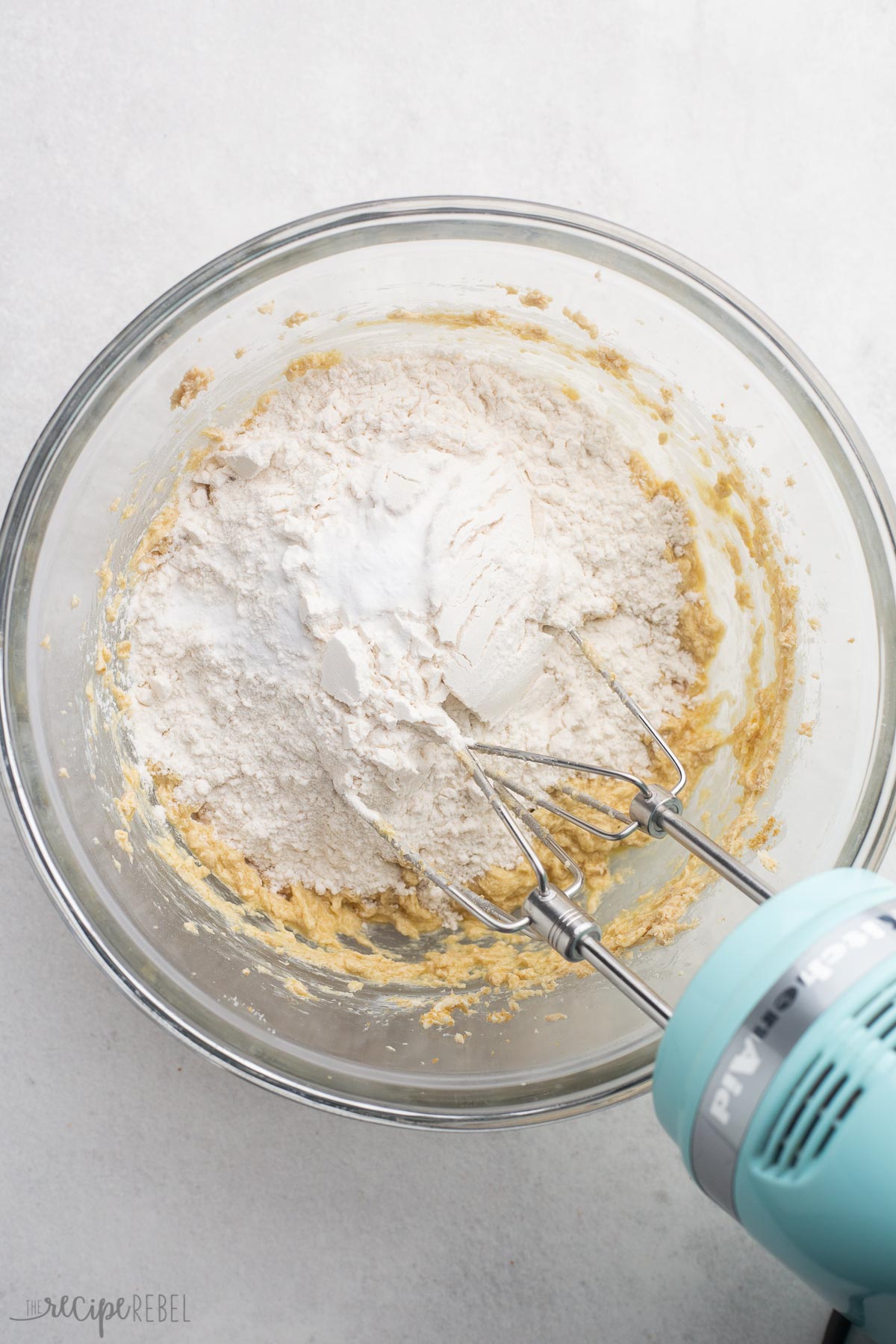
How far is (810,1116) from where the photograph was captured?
66 centimetres

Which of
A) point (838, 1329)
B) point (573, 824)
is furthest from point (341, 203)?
point (838, 1329)

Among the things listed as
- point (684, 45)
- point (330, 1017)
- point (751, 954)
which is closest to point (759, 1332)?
point (330, 1017)

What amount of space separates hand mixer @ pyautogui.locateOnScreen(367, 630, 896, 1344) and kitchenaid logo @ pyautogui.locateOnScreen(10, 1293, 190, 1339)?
92 cm

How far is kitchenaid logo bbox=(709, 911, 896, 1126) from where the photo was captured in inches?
26.0

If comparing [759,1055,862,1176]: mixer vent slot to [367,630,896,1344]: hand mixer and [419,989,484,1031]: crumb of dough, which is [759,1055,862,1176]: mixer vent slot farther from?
[419,989,484,1031]: crumb of dough

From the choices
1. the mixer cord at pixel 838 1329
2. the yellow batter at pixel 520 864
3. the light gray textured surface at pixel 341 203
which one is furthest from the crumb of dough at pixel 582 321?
the mixer cord at pixel 838 1329

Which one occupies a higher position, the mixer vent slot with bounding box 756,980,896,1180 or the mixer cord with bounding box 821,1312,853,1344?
the mixer vent slot with bounding box 756,980,896,1180

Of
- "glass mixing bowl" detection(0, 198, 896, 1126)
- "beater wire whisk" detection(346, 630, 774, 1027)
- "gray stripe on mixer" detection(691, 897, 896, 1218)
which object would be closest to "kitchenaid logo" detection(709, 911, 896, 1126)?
"gray stripe on mixer" detection(691, 897, 896, 1218)

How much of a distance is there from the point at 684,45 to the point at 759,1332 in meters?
1.89

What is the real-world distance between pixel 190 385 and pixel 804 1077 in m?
1.01

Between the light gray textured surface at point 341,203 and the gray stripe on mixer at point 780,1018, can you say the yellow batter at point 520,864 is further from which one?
the gray stripe on mixer at point 780,1018

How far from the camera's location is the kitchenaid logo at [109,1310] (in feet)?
4.12

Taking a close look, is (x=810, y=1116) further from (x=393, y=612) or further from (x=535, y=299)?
(x=535, y=299)

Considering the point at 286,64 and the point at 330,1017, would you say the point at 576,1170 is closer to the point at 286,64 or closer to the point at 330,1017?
the point at 330,1017
